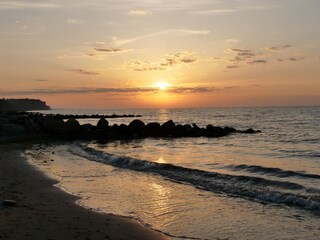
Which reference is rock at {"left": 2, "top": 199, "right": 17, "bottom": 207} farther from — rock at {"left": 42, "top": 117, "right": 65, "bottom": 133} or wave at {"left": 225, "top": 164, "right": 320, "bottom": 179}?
rock at {"left": 42, "top": 117, "right": 65, "bottom": 133}

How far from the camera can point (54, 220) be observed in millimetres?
8930

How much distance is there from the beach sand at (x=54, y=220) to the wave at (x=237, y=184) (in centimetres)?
498

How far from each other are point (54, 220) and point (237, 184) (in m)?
7.81

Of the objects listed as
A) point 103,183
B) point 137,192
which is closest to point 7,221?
point 137,192

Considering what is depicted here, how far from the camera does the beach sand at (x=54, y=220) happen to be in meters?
7.84

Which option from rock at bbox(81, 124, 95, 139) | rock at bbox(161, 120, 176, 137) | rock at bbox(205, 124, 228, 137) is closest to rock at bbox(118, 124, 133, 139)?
rock at bbox(81, 124, 95, 139)

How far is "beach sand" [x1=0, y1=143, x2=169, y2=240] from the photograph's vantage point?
7836 millimetres

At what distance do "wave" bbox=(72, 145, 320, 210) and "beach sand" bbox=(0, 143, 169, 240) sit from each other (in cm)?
498

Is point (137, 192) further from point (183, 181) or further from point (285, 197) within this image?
point (285, 197)

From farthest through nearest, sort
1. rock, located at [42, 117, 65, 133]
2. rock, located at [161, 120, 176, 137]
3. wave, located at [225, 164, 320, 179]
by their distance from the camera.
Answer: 1. rock, located at [161, 120, 176, 137]
2. rock, located at [42, 117, 65, 133]
3. wave, located at [225, 164, 320, 179]

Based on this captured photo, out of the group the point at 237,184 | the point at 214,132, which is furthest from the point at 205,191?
the point at 214,132

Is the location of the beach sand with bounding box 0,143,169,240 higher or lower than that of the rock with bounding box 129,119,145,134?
lower

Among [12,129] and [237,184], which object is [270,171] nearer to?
[237,184]

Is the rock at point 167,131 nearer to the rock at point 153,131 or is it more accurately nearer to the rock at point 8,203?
the rock at point 153,131
